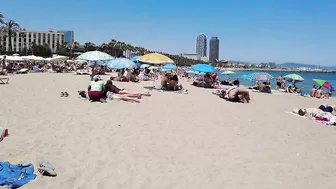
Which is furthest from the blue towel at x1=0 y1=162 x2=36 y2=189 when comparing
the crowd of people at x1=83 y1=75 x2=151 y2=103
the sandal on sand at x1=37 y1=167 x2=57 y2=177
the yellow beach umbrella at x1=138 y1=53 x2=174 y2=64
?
the yellow beach umbrella at x1=138 y1=53 x2=174 y2=64

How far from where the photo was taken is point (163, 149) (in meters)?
5.07

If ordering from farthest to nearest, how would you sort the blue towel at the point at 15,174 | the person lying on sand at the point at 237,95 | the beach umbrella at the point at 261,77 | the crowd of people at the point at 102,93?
the beach umbrella at the point at 261,77, the person lying on sand at the point at 237,95, the crowd of people at the point at 102,93, the blue towel at the point at 15,174

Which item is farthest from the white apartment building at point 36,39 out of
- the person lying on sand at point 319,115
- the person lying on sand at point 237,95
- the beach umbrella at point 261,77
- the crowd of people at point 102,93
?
the person lying on sand at point 319,115

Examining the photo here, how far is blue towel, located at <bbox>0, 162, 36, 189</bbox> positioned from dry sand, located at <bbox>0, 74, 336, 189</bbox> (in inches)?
5.3

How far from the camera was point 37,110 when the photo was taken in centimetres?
774

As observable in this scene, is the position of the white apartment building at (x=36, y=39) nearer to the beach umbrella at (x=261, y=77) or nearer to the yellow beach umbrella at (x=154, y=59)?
the beach umbrella at (x=261, y=77)

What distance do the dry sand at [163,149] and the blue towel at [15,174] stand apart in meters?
0.14

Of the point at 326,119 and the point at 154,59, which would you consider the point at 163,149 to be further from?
the point at 154,59

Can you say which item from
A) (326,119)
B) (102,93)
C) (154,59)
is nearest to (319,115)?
(326,119)

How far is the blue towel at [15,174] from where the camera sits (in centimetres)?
339

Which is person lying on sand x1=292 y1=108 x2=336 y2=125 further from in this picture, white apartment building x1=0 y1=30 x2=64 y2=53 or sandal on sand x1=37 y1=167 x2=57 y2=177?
white apartment building x1=0 y1=30 x2=64 y2=53

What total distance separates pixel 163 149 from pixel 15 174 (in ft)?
7.62

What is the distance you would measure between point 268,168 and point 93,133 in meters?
3.27

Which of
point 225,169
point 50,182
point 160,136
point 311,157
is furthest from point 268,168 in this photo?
point 50,182
